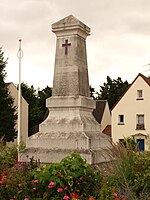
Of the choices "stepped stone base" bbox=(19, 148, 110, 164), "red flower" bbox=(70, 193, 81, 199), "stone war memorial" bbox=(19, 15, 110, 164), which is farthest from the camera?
"stone war memorial" bbox=(19, 15, 110, 164)

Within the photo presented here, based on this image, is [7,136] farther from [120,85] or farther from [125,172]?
[120,85]

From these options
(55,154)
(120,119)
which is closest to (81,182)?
(55,154)

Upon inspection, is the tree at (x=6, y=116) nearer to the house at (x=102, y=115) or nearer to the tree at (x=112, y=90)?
the house at (x=102, y=115)

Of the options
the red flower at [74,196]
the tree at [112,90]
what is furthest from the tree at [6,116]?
the tree at [112,90]

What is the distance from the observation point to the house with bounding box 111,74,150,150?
38.5 metres

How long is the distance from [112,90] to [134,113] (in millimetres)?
21418

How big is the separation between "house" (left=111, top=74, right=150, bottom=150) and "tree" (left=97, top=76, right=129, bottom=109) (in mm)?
19098

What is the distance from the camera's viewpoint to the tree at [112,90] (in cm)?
5934

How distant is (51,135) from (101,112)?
38546mm

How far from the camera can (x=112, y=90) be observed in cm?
6044

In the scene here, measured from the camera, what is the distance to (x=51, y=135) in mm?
10898

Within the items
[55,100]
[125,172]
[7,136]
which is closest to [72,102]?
[55,100]

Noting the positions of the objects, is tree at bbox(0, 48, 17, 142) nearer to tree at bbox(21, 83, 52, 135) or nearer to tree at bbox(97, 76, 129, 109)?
tree at bbox(21, 83, 52, 135)

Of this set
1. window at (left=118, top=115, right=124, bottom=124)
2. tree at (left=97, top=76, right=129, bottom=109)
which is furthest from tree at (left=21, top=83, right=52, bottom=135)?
window at (left=118, top=115, right=124, bottom=124)
